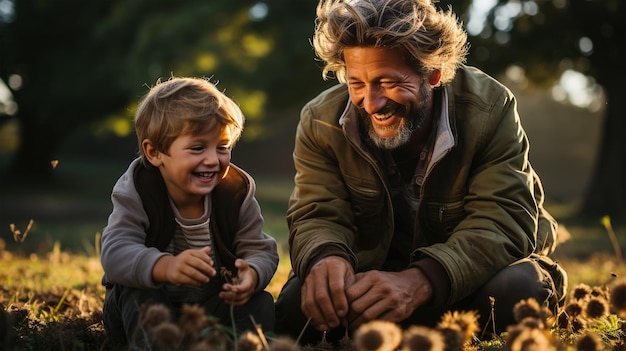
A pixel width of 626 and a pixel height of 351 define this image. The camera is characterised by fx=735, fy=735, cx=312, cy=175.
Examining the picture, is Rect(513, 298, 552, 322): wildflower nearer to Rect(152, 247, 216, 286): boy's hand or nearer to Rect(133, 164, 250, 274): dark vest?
Rect(152, 247, 216, 286): boy's hand

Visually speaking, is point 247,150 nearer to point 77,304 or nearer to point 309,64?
point 309,64

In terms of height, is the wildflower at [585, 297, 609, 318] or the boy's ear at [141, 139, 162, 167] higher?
the boy's ear at [141, 139, 162, 167]

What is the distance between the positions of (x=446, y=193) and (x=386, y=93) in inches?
21.7

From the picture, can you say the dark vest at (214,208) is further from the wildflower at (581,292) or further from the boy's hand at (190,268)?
the wildflower at (581,292)

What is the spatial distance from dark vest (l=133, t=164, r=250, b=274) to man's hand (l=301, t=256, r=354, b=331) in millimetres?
344

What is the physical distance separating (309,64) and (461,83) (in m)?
14.7

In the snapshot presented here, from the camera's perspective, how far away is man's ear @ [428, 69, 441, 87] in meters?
3.52

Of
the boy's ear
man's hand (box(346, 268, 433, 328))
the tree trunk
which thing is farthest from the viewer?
the tree trunk

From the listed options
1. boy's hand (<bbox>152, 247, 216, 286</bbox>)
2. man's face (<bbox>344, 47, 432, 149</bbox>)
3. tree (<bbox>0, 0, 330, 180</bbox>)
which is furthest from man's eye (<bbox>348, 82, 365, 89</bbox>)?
tree (<bbox>0, 0, 330, 180</bbox>)

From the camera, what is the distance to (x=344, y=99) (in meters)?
3.68

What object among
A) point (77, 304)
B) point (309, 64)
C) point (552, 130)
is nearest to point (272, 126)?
point (552, 130)

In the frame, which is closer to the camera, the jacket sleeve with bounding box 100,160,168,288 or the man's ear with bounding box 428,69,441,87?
the jacket sleeve with bounding box 100,160,168,288

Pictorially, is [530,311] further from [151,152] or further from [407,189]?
[151,152]

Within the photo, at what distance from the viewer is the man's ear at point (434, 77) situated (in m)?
3.52
